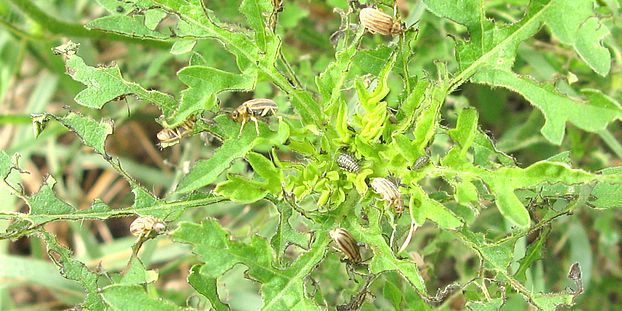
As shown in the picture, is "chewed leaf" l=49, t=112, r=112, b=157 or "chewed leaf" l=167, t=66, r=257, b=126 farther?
"chewed leaf" l=49, t=112, r=112, b=157

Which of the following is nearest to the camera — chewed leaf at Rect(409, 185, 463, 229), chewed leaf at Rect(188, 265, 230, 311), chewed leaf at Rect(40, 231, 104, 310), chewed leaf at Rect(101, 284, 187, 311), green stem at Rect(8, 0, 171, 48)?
chewed leaf at Rect(409, 185, 463, 229)

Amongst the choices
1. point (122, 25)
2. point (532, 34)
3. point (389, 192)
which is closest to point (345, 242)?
point (389, 192)

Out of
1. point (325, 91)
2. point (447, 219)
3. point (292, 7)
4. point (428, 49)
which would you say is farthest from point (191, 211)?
point (447, 219)

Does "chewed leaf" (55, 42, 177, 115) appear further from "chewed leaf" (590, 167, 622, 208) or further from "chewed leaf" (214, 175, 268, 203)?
"chewed leaf" (590, 167, 622, 208)

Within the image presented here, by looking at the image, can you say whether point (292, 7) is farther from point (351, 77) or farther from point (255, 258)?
point (255, 258)

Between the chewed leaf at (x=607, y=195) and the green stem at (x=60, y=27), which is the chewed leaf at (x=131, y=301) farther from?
the green stem at (x=60, y=27)

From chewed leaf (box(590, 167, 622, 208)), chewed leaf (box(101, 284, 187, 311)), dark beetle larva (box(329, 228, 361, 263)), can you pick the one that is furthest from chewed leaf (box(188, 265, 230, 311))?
chewed leaf (box(590, 167, 622, 208))

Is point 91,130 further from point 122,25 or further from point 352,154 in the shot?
point 352,154

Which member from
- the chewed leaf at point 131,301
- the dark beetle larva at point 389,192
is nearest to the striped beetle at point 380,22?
the dark beetle larva at point 389,192
